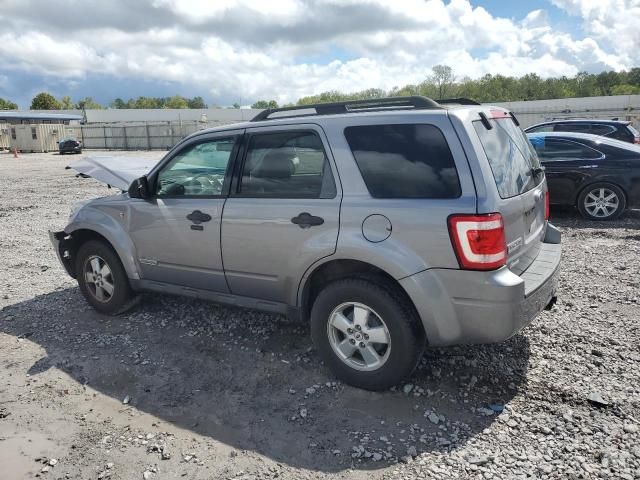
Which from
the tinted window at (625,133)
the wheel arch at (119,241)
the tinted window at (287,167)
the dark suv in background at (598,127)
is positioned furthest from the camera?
the dark suv in background at (598,127)

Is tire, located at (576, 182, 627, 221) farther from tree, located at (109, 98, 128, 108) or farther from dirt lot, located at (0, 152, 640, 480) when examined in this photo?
tree, located at (109, 98, 128, 108)

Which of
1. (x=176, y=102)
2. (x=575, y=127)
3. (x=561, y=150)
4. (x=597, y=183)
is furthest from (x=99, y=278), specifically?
(x=176, y=102)

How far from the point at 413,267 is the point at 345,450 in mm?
1185

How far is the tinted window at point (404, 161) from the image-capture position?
10.5ft

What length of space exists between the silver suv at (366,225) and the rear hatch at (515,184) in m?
0.02

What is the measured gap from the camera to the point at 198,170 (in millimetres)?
4629

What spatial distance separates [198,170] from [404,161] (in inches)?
83.2

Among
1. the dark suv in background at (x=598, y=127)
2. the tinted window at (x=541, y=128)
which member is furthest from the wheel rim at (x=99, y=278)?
the dark suv in background at (x=598, y=127)

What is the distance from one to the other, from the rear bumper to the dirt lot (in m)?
0.58

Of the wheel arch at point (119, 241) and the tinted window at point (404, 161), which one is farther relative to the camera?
the wheel arch at point (119, 241)

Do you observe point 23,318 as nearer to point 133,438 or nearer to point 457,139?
point 133,438

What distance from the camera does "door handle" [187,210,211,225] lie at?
13.8 feet

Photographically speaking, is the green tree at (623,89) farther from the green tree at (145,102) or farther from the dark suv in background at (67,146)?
the green tree at (145,102)

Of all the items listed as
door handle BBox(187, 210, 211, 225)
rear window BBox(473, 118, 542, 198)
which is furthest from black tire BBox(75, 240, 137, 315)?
rear window BBox(473, 118, 542, 198)
